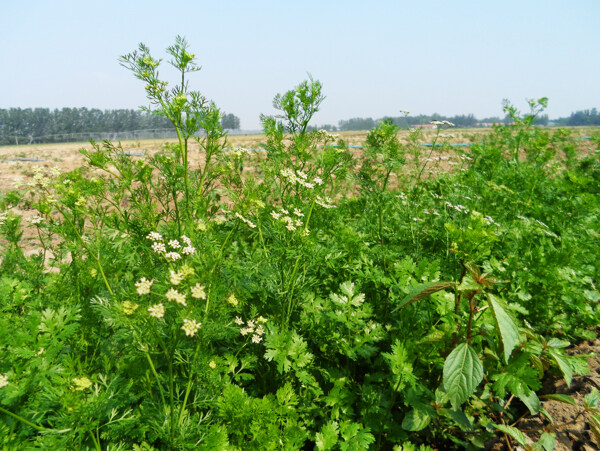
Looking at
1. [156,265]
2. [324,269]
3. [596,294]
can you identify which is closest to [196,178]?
[156,265]

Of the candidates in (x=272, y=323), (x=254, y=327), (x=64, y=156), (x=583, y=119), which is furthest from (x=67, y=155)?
(x=583, y=119)

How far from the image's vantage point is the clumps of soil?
2.26 m

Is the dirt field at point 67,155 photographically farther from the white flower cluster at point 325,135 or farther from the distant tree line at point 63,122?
the distant tree line at point 63,122

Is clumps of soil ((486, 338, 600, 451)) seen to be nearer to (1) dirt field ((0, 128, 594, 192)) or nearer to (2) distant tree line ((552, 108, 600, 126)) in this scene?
(1) dirt field ((0, 128, 594, 192))

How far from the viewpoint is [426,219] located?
3.72 meters

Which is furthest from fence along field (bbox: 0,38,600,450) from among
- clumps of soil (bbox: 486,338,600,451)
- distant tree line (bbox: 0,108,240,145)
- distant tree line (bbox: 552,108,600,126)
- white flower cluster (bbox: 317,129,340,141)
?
distant tree line (bbox: 552,108,600,126)

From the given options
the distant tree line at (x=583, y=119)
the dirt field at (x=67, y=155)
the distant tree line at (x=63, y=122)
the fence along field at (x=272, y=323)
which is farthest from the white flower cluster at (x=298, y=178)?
the distant tree line at (x=583, y=119)

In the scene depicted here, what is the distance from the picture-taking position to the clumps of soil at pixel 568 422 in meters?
2.26

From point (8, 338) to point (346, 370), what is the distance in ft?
7.69

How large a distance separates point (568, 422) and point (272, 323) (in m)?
2.20

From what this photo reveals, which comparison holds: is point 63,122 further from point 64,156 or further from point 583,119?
point 583,119

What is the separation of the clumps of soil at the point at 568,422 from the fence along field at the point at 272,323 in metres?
0.02

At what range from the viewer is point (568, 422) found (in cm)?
231

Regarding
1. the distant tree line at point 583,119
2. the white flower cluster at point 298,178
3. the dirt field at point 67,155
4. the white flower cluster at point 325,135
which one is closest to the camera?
the white flower cluster at point 298,178
